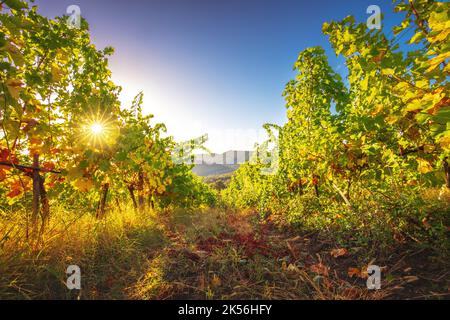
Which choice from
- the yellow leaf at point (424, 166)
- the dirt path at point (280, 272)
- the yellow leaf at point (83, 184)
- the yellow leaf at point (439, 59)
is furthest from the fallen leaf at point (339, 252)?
the yellow leaf at point (83, 184)

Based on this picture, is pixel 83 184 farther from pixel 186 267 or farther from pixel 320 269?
pixel 320 269

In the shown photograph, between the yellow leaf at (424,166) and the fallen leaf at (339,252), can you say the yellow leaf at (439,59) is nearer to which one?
the yellow leaf at (424,166)

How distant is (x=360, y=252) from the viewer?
275 centimetres

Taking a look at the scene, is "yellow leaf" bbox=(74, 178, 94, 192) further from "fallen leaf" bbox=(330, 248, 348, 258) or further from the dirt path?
"fallen leaf" bbox=(330, 248, 348, 258)

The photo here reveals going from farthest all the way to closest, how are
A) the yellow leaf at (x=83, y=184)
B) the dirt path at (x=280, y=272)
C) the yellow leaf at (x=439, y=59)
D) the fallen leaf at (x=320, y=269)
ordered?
the yellow leaf at (x=83, y=184), the fallen leaf at (x=320, y=269), the dirt path at (x=280, y=272), the yellow leaf at (x=439, y=59)

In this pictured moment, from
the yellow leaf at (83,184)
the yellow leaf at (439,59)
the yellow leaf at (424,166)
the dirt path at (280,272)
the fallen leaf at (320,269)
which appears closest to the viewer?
the yellow leaf at (439,59)

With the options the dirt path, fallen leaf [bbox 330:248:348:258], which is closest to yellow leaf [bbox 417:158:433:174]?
the dirt path

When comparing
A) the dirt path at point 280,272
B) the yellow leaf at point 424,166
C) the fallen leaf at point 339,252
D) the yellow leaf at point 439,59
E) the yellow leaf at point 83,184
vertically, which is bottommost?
the dirt path at point 280,272

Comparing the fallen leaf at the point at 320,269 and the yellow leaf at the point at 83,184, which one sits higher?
the yellow leaf at the point at 83,184
